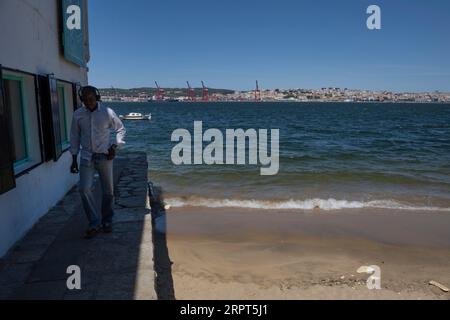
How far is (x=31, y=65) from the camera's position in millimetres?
5102

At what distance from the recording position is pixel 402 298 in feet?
16.3

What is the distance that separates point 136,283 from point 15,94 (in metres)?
3.04

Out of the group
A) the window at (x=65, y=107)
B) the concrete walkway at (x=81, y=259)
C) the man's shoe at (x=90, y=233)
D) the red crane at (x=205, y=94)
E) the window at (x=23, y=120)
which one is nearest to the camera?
the concrete walkway at (x=81, y=259)

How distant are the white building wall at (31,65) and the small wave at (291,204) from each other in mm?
3542

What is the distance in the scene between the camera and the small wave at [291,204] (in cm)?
959

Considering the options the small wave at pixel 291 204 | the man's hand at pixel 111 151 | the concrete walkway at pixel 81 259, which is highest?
the man's hand at pixel 111 151

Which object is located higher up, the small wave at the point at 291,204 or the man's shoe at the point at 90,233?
the man's shoe at the point at 90,233

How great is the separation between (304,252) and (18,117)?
4.76 m

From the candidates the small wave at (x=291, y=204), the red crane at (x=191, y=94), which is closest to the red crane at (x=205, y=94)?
the red crane at (x=191, y=94)

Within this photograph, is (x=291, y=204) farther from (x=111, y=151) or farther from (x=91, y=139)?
(x=91, y=139)

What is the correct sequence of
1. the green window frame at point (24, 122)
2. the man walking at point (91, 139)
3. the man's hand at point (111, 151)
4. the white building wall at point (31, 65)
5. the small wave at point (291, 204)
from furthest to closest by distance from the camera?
Result: the small wave at point (291, 204), the green window frame at point (24, 122), the man's hand at point (111, 151), the man walking at point (91, 139), the white building wall at point (31, 65)

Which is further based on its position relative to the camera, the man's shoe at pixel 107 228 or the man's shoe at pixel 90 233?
the man's shoe at pixel 107 228

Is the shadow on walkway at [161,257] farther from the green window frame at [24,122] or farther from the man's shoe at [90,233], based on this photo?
the green window frame at [24,122]

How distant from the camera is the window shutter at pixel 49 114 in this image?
18.2ft
